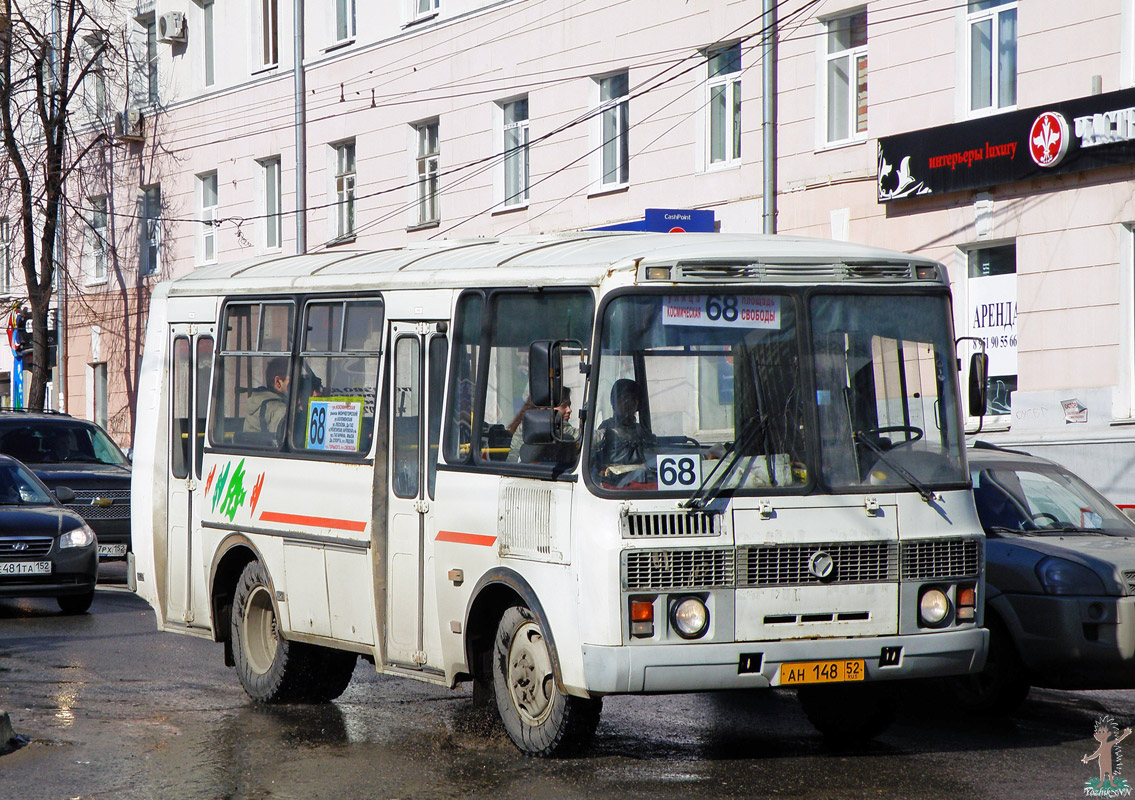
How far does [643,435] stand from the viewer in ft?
25.5

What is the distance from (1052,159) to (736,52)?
18.8ft

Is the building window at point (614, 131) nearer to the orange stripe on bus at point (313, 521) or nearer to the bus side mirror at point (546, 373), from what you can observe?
the orange stripe on bus at point (313, 521)

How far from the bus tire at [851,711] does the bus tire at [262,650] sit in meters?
3.19

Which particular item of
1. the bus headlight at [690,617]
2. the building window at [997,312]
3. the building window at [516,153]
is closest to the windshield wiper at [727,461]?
the bus headlight at [690,617]

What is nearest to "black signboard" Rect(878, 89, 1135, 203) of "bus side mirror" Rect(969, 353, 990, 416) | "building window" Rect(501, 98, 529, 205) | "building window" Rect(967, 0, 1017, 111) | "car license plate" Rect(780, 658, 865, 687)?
"building window" Rect(967, 0, 1017, 111)

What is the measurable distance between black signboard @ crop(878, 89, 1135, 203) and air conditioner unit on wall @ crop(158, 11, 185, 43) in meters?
18.9

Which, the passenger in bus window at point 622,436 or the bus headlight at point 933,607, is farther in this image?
the bus headlight at point 933,607

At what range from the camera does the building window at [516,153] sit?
1046 inches

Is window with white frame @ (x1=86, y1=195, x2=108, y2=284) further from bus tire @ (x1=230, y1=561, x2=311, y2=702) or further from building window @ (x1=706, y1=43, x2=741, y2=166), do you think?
bus tire @ (x1=230, y1=561, x2=311, y2=702)

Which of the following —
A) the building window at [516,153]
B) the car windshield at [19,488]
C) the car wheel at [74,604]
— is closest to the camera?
the car wheel at [74,604]

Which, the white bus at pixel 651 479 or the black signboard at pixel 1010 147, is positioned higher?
the black signboard at pixel 1010 147

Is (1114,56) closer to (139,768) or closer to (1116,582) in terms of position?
(1116,582)

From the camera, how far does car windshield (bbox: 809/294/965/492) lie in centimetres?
805

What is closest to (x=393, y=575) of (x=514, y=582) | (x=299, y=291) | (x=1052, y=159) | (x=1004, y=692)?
(x=514, y=582)
